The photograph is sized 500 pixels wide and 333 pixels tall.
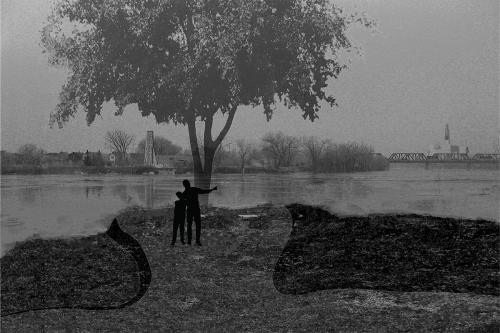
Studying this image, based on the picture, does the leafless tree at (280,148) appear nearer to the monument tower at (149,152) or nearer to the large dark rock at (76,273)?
the monument tower at (149,152)

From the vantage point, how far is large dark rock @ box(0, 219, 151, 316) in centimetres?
770

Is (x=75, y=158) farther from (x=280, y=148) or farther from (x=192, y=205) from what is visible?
(x=280, y=148)

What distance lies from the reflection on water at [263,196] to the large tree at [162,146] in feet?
1.35

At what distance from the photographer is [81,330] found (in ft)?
22.1

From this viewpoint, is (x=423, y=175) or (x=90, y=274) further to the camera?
(x=423, y=175)

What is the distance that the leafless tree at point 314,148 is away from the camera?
879 centimetres

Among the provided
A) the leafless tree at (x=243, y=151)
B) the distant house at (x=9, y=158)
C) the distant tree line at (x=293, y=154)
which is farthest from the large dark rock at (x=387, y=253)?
the distant house at (x=9, y=158)

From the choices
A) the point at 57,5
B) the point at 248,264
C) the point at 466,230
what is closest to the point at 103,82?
the point at 57,5

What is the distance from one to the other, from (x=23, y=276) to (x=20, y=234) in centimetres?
71

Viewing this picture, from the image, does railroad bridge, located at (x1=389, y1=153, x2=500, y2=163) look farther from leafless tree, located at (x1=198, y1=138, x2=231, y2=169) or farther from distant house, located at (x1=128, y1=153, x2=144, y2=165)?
distant house, located at (x1=128, y1=153, x2=144, y2=165)

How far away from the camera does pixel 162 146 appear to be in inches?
357

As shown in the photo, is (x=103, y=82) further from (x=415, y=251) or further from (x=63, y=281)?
(x=415, y=251)

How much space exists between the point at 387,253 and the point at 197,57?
407 centimetres

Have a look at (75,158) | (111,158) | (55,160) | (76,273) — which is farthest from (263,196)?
(55,160)
